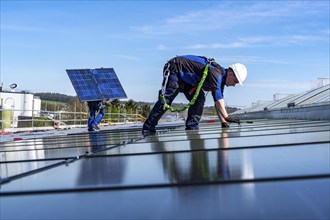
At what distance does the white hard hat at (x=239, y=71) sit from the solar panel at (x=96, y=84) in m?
7.04

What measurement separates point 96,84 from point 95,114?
10.3 feet

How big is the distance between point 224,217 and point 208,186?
421mm

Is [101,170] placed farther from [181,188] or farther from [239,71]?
[239,71]

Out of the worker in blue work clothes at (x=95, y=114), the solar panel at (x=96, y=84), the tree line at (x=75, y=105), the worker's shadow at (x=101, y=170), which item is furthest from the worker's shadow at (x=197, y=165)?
the tree line at (x=75, y=105)

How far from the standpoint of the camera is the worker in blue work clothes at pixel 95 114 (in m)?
12.2

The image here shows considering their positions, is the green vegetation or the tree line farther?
the tree line

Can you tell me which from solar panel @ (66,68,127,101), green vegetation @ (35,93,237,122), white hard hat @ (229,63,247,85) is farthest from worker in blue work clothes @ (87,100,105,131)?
white hard hat @ (229,63,247,85)

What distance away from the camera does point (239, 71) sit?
269 inches

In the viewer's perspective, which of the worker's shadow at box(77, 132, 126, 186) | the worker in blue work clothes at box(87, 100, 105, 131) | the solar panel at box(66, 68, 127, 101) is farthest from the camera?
the solar panel at box(66, 68, 127, 101)

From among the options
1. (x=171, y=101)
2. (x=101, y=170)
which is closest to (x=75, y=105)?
(x=171, y=101)

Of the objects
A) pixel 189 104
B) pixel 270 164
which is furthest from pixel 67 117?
pixel 270 164

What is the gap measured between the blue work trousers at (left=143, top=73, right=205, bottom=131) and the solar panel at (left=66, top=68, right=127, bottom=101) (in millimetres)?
5996

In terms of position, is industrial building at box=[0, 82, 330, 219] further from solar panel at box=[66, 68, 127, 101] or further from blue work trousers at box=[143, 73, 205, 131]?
solar panel at box=[66, 68, 127, 101]

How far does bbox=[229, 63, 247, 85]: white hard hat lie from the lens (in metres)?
6.82
